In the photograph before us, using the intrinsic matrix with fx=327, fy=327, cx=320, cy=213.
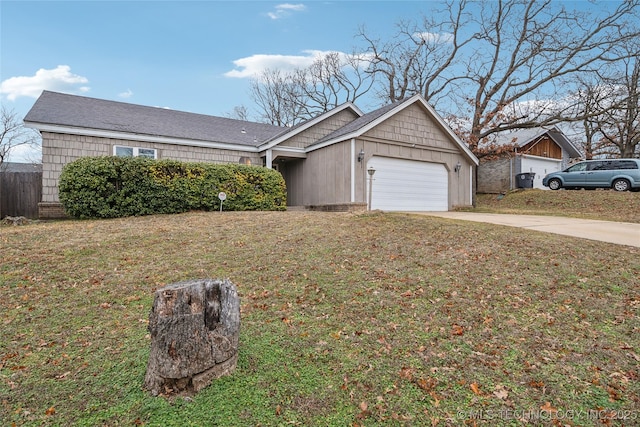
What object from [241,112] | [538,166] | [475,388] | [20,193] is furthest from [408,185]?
[241,112]

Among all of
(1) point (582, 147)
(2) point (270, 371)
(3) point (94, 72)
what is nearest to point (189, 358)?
(2) point (270, 371)

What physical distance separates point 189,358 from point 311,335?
1.17 meters

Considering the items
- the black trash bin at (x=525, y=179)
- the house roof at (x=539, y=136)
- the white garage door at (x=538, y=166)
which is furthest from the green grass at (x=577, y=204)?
the house roof at (x=539, y=136)

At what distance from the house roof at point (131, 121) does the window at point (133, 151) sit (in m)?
0.54

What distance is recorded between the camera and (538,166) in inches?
904

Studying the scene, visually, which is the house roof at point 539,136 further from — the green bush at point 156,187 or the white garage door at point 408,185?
the green bush at point 156,187

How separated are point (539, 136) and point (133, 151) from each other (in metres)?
24.7

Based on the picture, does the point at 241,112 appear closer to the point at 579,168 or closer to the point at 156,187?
the point at 156,187

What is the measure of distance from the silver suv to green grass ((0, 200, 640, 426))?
13.4 metres

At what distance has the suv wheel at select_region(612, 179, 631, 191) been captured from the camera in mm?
15562

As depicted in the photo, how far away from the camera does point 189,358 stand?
2.37 meters

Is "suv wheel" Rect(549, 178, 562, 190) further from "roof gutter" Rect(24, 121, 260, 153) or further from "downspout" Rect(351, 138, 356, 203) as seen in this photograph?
"roof gutter" Rect(24, 121, 260, 153)

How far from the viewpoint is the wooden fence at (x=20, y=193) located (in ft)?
33.4

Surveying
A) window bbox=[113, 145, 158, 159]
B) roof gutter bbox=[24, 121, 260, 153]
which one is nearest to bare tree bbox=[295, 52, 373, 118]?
roof gutter bbox=[24, 121, 260, 153]
